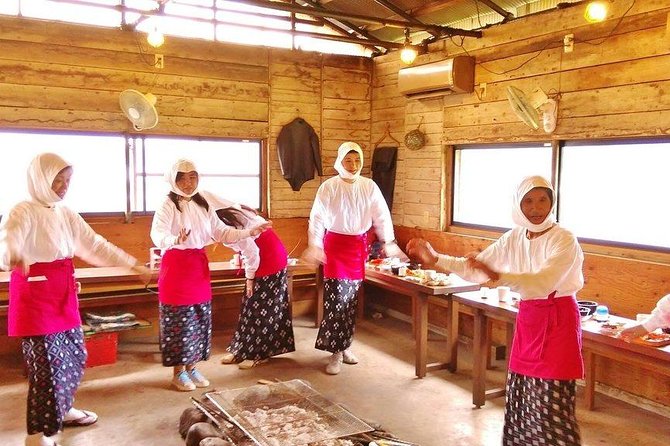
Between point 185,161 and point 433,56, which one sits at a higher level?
point 433,56

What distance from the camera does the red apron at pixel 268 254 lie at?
5141 mm

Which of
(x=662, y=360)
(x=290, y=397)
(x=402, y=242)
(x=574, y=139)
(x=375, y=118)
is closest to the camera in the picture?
(x=662, y=360)

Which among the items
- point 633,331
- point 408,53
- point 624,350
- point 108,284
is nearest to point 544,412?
point 633,331

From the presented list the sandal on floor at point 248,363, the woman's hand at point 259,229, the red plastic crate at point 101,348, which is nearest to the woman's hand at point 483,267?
the woman's hand at point 259,229

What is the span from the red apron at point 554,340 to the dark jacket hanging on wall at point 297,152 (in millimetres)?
4538

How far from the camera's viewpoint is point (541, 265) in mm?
2996

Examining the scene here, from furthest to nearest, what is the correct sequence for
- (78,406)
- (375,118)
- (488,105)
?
(375,118), (488,105), (78,406)

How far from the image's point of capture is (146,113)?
6.10 metres

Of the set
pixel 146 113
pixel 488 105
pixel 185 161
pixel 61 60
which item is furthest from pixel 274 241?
pixel 61 60

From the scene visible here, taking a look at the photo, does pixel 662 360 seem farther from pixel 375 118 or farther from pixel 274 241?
pixel 375 118

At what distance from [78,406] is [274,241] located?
197cm

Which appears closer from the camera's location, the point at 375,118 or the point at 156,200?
the point at 156,200

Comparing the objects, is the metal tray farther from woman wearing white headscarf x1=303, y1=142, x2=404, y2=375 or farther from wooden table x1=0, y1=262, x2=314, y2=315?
wooden table x1=0, y1=262, x2=314, y2=315

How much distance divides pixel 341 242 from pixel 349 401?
1.35 meters
